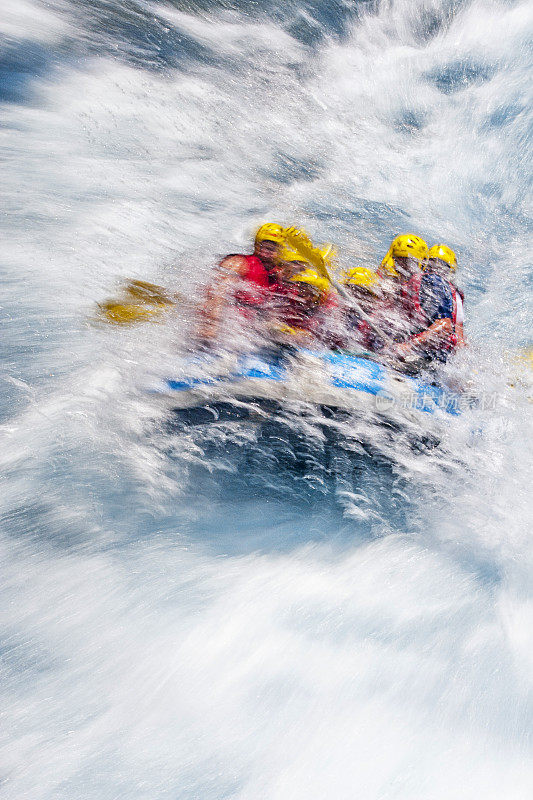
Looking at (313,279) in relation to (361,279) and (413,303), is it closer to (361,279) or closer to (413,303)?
(361,279)

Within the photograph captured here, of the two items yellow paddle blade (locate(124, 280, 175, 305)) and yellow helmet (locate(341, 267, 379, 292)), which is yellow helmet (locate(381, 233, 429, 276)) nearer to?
yellow helmet (locate(341, 267, 379, 292))

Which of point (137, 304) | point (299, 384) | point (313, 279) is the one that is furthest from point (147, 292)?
point (299, 384)

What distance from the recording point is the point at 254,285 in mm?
3527

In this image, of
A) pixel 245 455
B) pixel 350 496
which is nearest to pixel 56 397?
pixel 245 455

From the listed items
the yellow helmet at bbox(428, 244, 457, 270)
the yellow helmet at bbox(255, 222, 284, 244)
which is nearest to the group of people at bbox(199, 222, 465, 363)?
the yellow helmet at bbox(255, 222, 284, 244)

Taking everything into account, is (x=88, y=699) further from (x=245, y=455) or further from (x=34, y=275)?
(x=34, y=275)

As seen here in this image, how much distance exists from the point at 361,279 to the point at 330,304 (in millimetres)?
442

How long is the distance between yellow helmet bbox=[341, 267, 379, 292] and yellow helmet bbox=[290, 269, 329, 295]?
0.97ft

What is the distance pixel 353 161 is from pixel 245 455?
5.07 meters

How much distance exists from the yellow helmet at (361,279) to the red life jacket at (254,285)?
24.8 inches

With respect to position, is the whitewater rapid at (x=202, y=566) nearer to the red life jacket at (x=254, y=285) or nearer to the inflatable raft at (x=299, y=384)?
the inflatable raft at (x=299, y=384)

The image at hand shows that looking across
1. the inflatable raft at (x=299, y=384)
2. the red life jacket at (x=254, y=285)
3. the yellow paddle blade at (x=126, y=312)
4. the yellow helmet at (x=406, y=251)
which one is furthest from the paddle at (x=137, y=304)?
the yellow helmet at (x=406, y=251)

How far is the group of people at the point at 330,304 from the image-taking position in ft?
11.2

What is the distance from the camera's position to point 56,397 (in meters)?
3.01
